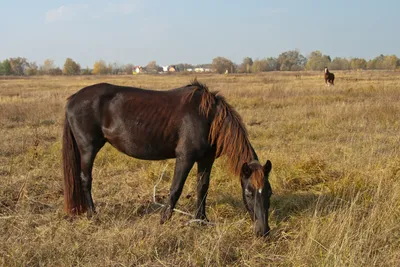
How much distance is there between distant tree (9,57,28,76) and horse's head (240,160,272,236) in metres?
115

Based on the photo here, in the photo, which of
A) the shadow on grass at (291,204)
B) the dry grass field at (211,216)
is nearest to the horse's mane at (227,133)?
the dry grass field at (211,216)

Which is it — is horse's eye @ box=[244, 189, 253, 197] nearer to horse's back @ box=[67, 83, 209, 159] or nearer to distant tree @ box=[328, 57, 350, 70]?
horse's back @ box=[67, 83, 209, 159]

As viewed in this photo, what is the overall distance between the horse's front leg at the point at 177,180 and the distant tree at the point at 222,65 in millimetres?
91763

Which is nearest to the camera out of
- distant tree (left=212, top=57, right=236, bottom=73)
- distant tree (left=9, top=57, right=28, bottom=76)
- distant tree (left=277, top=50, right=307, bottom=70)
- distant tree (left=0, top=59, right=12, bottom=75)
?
distant tree (left=212, top=57, right=236, bottom=73)

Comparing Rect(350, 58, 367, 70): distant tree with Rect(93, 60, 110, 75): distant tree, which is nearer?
Rect(350, 58, 367, 70): distant tree

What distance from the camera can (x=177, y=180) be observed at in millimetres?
3895

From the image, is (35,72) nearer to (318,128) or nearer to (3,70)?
(3,70)

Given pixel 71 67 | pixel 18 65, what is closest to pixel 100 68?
pixel 71 67

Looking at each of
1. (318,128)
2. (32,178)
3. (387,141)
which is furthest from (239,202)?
(318,128)

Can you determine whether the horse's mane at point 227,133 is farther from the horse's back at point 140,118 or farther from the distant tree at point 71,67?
the distant tree at point 71,67

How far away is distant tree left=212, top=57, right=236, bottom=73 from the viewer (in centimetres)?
9469

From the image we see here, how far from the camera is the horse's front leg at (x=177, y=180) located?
383 centimetres

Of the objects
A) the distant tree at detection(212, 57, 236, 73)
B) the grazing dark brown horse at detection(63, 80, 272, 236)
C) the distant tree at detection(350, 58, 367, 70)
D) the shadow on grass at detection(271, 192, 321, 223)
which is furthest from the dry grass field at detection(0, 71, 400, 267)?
the distant tree at detection(350, 58, 367, 70)

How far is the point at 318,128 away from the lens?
973 cm
